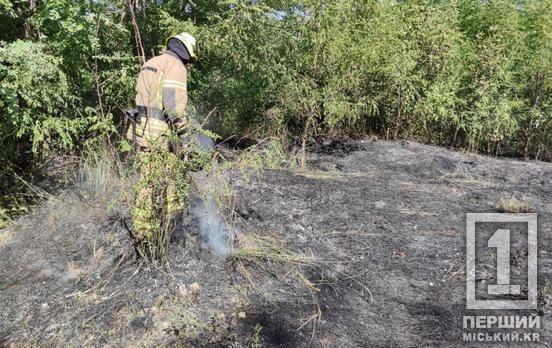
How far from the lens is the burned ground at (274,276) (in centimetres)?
243

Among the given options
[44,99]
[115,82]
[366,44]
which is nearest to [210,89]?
[115,82]

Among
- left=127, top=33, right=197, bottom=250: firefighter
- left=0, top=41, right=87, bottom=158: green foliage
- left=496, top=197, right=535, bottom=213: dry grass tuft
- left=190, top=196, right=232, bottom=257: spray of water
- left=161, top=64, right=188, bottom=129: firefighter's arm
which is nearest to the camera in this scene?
left=127, top=33, right=197, bottom=250: firefighter

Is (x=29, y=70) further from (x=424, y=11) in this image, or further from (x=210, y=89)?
(x=424, y=11)

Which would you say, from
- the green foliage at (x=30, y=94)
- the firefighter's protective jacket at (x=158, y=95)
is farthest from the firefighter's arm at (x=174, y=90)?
the green foliage at (x=30, y=94)

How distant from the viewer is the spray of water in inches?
124

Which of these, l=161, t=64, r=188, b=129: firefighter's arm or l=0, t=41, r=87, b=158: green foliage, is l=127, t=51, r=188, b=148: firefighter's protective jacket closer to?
l=161, t=64, r=188, b=129: firefighter's arm

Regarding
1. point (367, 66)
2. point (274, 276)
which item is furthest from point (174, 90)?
point (367, 66)

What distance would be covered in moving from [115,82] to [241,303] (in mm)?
2685

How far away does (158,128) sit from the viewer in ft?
11.0

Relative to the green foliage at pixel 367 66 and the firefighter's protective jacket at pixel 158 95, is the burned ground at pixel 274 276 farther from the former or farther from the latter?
the green foliage at pixel 367 66

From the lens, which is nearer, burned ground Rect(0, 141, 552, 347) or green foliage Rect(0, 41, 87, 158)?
burned ground Rect(0, 141, 552, 347)

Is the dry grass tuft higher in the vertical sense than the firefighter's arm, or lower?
lower

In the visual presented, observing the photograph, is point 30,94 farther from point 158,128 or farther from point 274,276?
point 274,276

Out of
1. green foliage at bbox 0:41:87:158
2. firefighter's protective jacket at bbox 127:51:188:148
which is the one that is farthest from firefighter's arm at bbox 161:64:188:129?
green foliage at bbox 0:41:87:158
